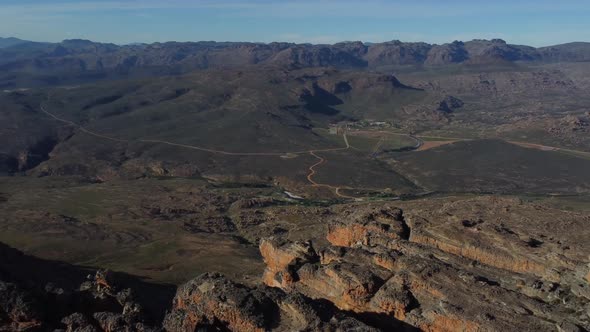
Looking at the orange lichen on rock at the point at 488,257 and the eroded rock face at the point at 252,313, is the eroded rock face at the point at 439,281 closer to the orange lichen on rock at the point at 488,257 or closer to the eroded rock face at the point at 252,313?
the orange lichen on rock at the point at 488,257

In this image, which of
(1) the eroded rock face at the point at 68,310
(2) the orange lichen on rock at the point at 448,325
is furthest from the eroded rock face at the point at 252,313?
(2) the orange lichen on rock at the point at 448,325

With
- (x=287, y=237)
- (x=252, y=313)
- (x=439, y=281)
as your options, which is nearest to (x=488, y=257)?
(x=439, y=281)

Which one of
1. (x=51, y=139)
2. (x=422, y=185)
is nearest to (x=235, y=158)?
(x=422, y=185)

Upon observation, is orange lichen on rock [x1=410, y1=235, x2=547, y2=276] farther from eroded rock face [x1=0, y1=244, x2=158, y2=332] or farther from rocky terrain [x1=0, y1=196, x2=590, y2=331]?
eroded rock face [x1=0, y1=244, x2=158, y2=332]

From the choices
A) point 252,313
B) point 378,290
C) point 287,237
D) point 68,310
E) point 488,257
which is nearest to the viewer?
point 252,313

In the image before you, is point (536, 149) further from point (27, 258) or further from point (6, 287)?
point (6, 287)

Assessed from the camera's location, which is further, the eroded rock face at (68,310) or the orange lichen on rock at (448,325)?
the orange lichen on rock at (448,325)

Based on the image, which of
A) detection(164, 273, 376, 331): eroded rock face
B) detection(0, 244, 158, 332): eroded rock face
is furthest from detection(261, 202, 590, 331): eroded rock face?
detection(0, 244, 158, 332): eroded rock face

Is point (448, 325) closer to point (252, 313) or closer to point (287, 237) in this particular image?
point (252, 313)
